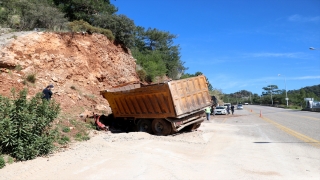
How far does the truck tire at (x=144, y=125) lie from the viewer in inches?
521

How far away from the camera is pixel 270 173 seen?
20.2ft

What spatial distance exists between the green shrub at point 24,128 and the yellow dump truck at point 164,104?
16.9 feet

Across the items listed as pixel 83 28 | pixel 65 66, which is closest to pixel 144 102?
pixel 65 66

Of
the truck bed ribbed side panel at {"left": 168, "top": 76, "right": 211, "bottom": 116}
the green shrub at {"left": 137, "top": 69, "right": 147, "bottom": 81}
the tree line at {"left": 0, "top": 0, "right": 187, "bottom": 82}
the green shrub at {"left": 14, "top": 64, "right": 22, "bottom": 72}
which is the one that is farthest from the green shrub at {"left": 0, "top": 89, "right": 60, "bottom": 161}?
the green shrub at {"left": 137, "top": 69, "right": 147, "bottom": 81}

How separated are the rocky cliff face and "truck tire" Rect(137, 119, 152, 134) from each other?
143 inches

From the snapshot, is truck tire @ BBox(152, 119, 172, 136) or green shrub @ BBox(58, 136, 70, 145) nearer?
green shrub @ BBox(58, 136, 70, 145)

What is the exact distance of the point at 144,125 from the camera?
13.5 metres

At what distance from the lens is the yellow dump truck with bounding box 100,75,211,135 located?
11977 millimetres

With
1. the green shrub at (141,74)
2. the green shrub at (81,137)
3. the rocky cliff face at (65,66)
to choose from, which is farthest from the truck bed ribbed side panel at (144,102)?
the green shrub at (141,74)

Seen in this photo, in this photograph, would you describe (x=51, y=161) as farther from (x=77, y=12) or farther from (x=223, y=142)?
(x=77, y=12)

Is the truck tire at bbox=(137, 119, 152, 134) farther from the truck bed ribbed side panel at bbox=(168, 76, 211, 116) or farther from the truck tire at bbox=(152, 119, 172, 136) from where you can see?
the truck bed ribbed side panel at bbox=(168, 76, 211, 116)

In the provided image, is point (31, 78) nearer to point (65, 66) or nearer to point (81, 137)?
point (65, 66)

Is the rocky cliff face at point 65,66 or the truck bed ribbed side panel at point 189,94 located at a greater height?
the rocky cliff face at point 65,66

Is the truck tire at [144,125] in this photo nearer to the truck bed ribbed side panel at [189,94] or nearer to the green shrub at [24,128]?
the truck bed ribbed side panel at [189,94]
